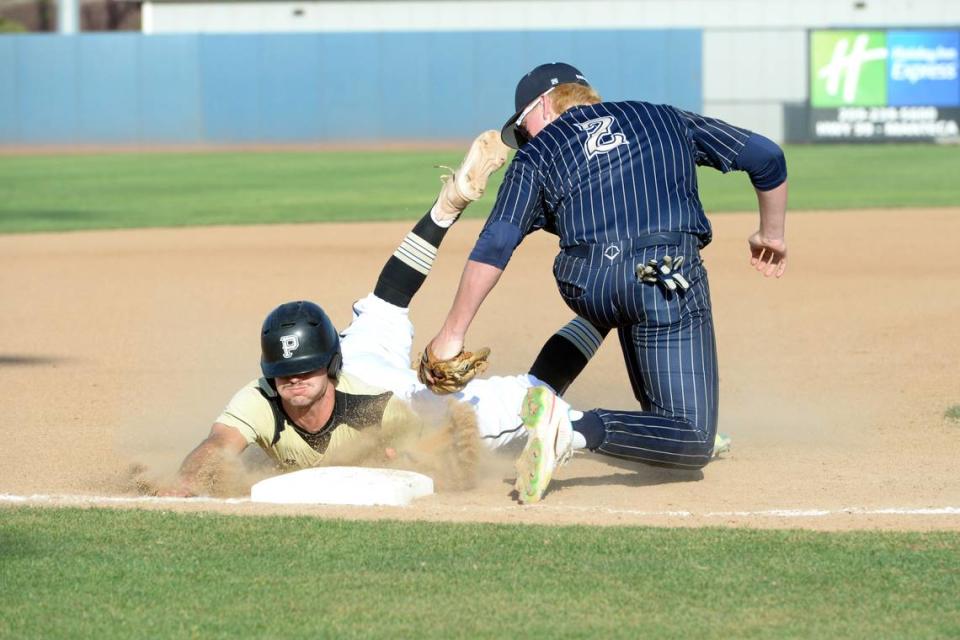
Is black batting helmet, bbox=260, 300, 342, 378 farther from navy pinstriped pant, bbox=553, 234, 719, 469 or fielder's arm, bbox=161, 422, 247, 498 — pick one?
navy pinstriped pant, bbox=553, 234, 719, 469

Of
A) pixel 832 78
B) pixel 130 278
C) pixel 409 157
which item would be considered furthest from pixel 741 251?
pixel 832 78

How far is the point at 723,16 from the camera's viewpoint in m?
33.3

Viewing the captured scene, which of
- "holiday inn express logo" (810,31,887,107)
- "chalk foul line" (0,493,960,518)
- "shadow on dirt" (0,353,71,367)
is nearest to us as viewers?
"chalk foul line" (0,493,960,518)

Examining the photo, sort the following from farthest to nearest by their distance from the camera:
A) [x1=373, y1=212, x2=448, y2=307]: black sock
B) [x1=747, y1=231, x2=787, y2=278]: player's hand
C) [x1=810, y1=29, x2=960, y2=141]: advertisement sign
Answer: [x1=810, y1=29, x2=960, y2=141]: advertisement sign, [x1=373, y1=212, x2=448, y2=307]: black sock, [x1=747, y1=231, x2=787, y2=278]: player's hand

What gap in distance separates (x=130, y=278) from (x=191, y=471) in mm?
6825

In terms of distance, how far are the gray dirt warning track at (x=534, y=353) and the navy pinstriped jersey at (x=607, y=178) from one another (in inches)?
36.8

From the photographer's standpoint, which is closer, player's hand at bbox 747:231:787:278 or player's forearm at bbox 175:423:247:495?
player's forearm at bbox 175:423:247:495

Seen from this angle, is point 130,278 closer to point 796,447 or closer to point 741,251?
point 741,251

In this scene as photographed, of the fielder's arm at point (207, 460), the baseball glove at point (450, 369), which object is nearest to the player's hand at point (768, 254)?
the baseball glove at point (450, 369)

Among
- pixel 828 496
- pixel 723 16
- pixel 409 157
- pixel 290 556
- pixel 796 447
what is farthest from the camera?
pixel 723 16

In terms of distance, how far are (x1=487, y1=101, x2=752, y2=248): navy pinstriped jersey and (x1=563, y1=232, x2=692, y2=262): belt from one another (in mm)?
19

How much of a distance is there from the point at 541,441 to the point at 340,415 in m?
0.84

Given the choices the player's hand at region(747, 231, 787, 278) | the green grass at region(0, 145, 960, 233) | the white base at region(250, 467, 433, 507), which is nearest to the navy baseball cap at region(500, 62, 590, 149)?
the player's hand at region(747, 231, 787, 278)

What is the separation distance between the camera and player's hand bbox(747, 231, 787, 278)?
4.96 metres
